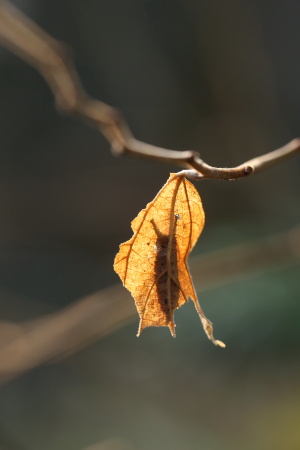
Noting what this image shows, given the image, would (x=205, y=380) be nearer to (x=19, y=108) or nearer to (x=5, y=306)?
(x=5, y=306)

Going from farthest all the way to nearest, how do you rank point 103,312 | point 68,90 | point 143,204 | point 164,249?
point 143,204
point 103,312
point 68,90
point 164,249

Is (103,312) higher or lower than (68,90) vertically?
lower

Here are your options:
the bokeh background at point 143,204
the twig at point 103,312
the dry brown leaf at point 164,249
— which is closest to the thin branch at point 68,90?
the dry brown leaf at point 164,249

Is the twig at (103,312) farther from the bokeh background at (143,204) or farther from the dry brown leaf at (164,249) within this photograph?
the dry brown leaf at (164,249)

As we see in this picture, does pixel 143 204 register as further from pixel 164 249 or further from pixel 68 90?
pixel 164 249

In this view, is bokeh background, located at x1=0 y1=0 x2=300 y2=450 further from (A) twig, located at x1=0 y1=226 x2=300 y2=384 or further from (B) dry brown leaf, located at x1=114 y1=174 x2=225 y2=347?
(B) dry brown leaf, located at x1=114 y1=174 x2=225 y2=347

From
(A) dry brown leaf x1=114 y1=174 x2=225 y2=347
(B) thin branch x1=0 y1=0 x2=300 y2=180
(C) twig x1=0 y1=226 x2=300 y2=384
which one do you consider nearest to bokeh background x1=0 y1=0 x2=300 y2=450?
(C) twig x1=0 y1=226 x2=300 y2=384

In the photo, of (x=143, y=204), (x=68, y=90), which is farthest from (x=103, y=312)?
(x=143, y=204)
